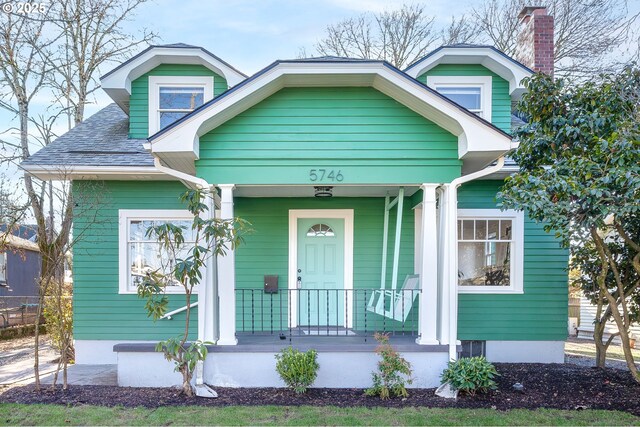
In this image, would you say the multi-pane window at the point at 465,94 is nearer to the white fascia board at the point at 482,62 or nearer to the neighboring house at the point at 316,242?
the neighboring house at the point at 316,242

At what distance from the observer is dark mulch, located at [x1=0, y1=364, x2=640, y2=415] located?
502cm

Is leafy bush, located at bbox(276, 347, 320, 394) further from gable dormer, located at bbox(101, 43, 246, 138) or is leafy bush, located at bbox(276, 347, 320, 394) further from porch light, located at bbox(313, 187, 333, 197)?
gable dormer, located at bbox(101, 43, 246, 138)

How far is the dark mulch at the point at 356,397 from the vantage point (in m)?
5.02

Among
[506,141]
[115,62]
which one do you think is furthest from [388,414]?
[115,62]

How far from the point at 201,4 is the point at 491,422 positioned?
10147 millimetres

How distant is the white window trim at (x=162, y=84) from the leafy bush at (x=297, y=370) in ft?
16.0

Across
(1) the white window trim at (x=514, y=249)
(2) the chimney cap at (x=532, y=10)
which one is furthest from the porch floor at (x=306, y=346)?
(2) the chimney cap at (x=532, y=10)

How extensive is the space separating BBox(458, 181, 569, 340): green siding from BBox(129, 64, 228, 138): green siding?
521cm

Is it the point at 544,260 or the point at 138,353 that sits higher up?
the point at 544,260

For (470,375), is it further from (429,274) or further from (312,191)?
(312,191)

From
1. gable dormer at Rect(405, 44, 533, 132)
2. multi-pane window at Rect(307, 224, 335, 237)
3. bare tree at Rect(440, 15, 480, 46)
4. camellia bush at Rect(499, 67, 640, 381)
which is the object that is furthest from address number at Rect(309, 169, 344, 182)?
bare tree at Rect(440, 15, 480, 46)

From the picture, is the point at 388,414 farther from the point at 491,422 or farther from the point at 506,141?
the point at 506,141

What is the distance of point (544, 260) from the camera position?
758cm

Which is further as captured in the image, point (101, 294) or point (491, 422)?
point (101, 294)
